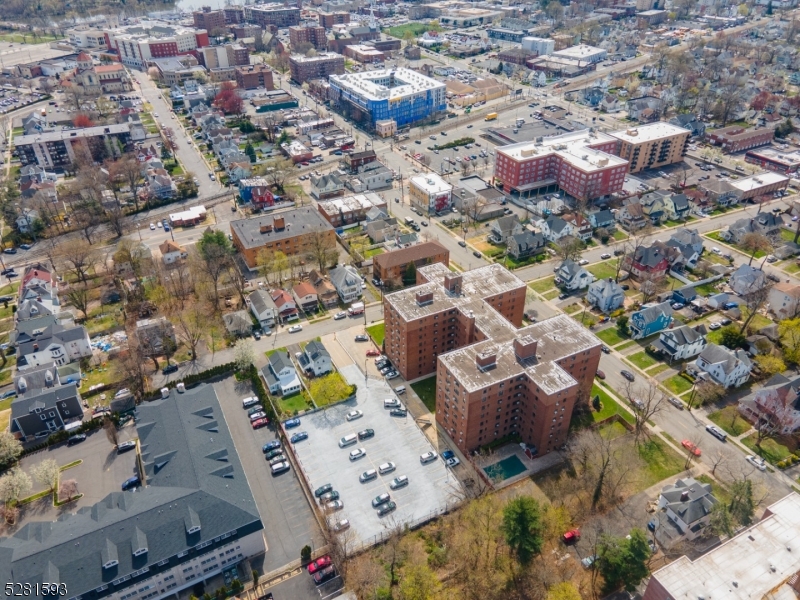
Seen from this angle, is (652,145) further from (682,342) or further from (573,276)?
(682,342)

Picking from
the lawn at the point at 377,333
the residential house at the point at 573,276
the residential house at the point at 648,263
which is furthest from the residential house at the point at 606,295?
the lawn at the point at 377,333

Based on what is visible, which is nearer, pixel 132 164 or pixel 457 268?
pixel 457 268

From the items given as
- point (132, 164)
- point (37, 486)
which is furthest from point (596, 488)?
point (132, 164)

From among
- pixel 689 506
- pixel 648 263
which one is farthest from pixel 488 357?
pixel 648 263

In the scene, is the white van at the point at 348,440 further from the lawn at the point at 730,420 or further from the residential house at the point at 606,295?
the residential house at the point at 606,295

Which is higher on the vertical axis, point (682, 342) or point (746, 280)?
point (746, 280)

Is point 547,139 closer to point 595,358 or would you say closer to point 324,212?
point 324,212
